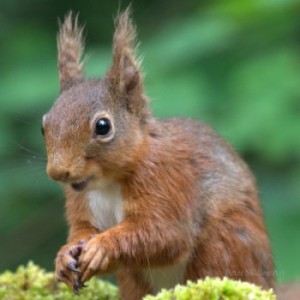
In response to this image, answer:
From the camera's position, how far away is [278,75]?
6.58 meters

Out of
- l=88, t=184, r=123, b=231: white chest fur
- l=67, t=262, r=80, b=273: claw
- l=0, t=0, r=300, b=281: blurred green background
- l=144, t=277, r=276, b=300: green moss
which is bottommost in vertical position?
l=144, t=277, r=276, b=300: green moss

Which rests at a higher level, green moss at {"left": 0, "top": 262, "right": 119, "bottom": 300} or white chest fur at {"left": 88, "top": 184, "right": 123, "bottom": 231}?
white chest fur at {"left": 88, "top": 184, "right": 123, "bottom": 231}

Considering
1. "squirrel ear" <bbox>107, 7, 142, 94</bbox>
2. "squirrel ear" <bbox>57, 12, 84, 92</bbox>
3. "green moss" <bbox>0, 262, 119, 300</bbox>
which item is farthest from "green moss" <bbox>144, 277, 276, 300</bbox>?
"squirrel ear" <bbox>57, 12, 84, 92</bbox>

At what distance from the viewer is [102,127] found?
4.25 m

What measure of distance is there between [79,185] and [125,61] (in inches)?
26.4

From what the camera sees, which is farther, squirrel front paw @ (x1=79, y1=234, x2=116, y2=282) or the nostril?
squirrel front paw @ (x1=79, y1=234, x2=116, y2=282)

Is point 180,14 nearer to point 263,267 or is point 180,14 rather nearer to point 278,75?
point 278,75

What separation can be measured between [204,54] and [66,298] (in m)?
2.51

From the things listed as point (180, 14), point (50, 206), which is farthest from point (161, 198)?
point (180, 14)

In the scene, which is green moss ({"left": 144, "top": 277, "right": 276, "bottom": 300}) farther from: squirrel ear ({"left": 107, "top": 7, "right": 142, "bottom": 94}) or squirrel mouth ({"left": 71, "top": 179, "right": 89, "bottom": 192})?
squirrel ear ({"left": 107, "top": 7, "right": 142, "bottom": 94})

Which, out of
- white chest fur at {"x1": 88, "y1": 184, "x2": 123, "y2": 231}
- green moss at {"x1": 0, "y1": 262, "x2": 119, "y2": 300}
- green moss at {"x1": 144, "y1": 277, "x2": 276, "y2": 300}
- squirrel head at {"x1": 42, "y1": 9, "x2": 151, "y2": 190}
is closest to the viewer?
green moss at {"x1": 144, "y1": 277, "x2": 276, "y2": 300}

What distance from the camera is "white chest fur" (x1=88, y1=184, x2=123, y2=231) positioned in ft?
14.5

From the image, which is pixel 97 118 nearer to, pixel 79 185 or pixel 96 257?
pixel 79 185

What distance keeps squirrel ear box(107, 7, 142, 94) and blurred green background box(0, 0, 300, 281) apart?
158cm
